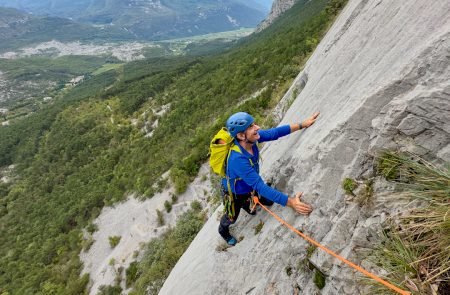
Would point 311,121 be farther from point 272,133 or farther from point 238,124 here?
point 238,124

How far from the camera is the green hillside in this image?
18.8 m

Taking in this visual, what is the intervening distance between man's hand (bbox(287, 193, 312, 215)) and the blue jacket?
0.14 meters

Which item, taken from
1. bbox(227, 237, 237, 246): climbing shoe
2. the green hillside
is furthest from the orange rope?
the green hillside

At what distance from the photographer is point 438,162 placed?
12.5 feet

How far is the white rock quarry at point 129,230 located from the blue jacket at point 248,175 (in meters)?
9.16

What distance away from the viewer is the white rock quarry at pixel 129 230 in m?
15.6

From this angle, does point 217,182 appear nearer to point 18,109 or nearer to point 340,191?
point 340,191

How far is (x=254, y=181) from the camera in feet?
16.8

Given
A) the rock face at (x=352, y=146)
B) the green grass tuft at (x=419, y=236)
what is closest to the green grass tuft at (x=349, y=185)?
the rock face at (x=352, y=146)

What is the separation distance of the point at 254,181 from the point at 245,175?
17cm

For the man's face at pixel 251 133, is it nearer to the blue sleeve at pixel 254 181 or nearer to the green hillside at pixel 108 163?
the blue sleeve at pixel 254 181

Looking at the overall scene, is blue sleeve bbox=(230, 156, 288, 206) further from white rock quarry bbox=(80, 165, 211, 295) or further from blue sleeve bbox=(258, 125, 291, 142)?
white rock quarry bbox=(80, 165, 211, 295)

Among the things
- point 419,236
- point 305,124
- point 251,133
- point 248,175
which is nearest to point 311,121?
point 305,124

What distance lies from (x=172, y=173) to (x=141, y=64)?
17008 cm
